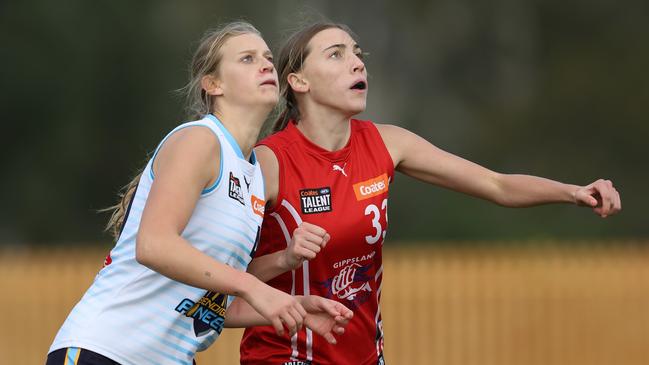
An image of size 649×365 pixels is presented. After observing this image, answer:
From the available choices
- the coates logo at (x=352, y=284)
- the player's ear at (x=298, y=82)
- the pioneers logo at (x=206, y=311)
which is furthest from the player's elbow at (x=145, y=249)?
the player's ear at (x=298, y=82)

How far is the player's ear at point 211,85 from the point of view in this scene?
4566mm

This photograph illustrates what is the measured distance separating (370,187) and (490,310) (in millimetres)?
5807

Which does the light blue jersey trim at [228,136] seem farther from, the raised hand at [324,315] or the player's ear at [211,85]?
the raised hand at [324,315]

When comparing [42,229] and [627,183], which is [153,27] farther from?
[627,183]

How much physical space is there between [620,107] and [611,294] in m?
14.2

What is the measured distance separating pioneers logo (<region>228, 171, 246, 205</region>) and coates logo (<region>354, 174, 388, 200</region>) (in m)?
0.91

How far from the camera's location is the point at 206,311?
4.33 meters

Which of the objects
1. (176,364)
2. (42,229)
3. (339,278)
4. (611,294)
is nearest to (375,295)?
(339,278)

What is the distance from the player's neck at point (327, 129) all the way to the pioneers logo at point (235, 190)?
0.96m

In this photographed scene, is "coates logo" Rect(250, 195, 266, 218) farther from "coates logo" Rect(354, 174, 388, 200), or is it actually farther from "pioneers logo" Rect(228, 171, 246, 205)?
"coates logo" Rect(354, 174, 388, 200)

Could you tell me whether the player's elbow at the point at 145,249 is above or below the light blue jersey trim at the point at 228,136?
below

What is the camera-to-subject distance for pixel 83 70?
22641 millimetres

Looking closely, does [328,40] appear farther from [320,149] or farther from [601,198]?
[601,198]

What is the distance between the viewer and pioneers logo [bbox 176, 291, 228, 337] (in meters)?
4.23
